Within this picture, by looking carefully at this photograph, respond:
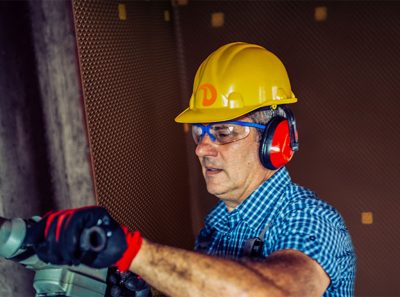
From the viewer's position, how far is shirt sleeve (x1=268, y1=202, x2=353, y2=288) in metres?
1.33

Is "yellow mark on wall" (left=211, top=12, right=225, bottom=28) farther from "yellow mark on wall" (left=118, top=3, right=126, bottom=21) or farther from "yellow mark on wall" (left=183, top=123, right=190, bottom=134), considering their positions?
"yellow mark on wall" (left=118, top=3, right=126, bottom=21)

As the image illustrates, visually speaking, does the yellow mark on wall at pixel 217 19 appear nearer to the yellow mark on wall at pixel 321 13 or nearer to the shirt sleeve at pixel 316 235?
the yellow mark on wall at pixel 321 13

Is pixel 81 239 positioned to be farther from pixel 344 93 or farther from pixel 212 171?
pixel 344 93

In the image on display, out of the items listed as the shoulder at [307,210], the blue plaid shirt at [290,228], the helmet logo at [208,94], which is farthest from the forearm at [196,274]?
the helmet logo at [208,94]

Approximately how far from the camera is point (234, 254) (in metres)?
1.70

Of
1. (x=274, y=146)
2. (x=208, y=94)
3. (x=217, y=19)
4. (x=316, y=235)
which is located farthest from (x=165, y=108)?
(x=316, y=235)

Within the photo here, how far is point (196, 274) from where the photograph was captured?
44.3 inches

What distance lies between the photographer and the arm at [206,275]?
112 centimetres

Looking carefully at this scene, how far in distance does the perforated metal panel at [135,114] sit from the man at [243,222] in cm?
40

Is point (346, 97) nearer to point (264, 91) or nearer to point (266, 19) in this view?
point (266, 19)

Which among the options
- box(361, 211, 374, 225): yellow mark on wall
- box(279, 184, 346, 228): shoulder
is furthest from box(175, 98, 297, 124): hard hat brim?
box(361, 211, 374, 225): yellow mark on wall

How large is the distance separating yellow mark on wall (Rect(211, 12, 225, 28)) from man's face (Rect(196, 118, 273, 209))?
5.41ft

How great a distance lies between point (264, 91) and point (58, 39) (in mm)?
874

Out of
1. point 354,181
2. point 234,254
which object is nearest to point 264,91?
point 234,254
